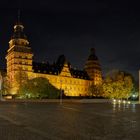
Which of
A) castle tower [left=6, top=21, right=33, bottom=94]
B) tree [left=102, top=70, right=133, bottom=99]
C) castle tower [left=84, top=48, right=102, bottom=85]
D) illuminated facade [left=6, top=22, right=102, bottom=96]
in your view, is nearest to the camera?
tree [left=102, top=70, right=133, bottom=99]

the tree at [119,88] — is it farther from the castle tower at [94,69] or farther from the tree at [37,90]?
the castle tower at [94,69]

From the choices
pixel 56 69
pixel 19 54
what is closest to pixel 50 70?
pixel 56 69

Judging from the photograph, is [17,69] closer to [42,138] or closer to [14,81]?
[14,81]

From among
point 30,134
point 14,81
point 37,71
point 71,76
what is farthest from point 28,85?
point 30,134

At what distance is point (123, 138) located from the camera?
14969mm

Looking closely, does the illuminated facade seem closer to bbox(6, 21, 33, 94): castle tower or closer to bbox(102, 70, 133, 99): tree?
bbox(6, 21, 33, 94): castle tower

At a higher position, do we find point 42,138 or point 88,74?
point 88,74

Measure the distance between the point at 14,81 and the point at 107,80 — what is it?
3789 centimetres

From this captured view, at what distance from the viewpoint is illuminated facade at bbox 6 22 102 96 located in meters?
143

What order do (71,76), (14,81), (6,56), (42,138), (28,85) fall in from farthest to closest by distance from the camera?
(71,76) < (6,56) < (14,81) < (28,85) < (42,138)

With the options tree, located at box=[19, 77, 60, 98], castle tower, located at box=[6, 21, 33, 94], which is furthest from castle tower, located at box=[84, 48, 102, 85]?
tree, located at box=[19, 77, 60, 98]

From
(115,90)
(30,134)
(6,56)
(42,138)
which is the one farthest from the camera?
(6,56)

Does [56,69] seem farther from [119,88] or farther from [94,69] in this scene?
[119,88]

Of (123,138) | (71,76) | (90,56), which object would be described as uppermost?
(90,56)
